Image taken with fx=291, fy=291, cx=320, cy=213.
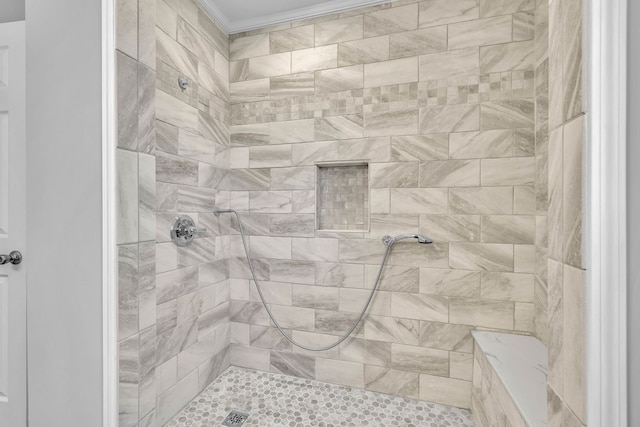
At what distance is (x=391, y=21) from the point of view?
1786 millimetres

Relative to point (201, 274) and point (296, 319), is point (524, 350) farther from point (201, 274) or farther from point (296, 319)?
point (201, 274)

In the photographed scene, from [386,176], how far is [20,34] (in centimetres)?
181


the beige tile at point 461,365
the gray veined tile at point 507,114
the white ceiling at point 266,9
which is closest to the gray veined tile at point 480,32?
the gray veined tile at point 507,114

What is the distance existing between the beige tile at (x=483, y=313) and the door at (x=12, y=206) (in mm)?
2048

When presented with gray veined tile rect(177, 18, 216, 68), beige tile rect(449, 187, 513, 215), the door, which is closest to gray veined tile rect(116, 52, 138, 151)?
the door

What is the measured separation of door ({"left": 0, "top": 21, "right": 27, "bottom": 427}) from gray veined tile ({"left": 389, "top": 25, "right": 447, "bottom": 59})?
5.91 ft

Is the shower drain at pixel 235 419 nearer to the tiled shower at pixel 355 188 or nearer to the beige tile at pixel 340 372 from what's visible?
the tiled shower at pixel 355 188

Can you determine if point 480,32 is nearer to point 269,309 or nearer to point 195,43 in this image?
point 195,43

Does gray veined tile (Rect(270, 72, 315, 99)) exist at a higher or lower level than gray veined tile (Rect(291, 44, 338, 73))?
lower

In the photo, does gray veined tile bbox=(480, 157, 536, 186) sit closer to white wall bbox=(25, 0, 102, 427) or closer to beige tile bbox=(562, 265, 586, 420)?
beige tile bbox=(562, 265, 586, 420)

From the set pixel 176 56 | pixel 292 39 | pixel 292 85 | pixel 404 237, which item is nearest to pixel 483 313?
pixel 404 237

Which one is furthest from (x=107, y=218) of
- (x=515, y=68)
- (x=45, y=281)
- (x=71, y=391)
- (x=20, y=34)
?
(x=515, y=68)

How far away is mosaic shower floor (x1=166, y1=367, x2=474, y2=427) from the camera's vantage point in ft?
5.13

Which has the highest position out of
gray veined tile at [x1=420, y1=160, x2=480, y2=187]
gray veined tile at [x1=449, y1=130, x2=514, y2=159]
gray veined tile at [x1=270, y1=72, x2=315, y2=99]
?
gray veined tile at [x1=270, y1=72, x2=315, y2=99]
